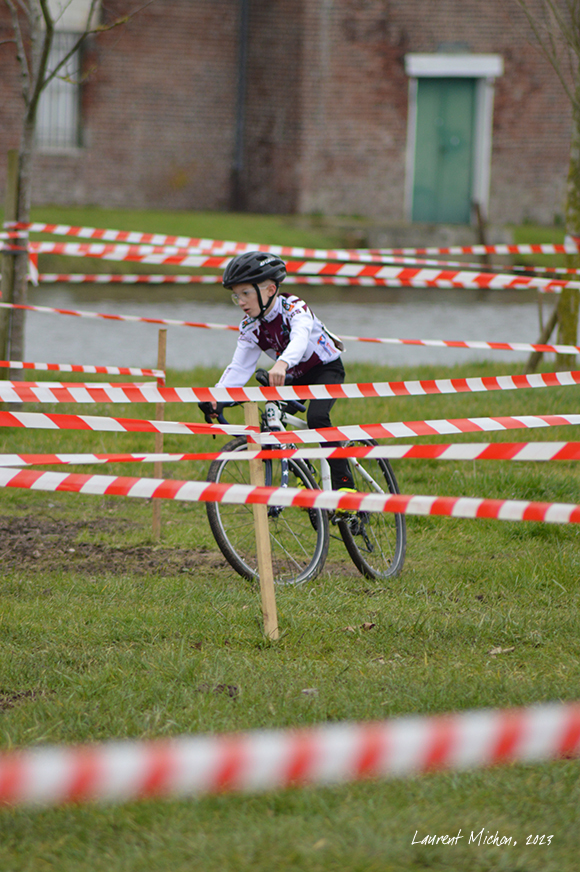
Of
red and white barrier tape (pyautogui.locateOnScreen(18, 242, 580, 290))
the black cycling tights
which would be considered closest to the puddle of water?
red and white barrier tape (pyautogui.locateOnScreen(18, 242, 580, 290))

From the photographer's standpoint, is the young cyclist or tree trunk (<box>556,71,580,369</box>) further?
tree trunk (<box>556,71,580,369</box>)

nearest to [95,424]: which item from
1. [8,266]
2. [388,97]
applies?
[8,266]

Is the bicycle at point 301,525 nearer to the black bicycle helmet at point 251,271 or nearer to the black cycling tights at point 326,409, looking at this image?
the black cycling tights at point 326,409

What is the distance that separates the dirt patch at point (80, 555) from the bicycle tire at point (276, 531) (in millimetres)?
213

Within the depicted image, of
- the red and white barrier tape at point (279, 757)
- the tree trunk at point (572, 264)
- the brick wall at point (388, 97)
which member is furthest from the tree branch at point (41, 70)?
the brick wall at point (388, 97)

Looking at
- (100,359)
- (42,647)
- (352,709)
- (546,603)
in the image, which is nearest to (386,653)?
(352,709)

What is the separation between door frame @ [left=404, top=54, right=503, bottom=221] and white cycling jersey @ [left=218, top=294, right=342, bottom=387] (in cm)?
2084

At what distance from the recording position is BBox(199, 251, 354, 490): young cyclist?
182 inches

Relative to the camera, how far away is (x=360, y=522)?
16.4 ft

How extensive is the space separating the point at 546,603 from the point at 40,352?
8.40 metres

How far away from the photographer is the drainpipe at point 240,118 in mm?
24172

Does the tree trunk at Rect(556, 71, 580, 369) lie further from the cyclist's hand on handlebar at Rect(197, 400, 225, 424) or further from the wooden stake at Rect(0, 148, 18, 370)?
the cyclist's hand on handlebar at Rect(197, 400, 225, 424)

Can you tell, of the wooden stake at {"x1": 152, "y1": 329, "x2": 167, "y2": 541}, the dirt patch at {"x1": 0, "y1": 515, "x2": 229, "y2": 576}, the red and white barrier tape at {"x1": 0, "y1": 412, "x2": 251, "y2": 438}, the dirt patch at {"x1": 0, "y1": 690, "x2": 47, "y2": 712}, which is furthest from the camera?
the wooden stake at {"x1": 152, "y1": 329, "x2": 167, "y2": 541}

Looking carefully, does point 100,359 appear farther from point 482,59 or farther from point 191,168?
point 482,59
